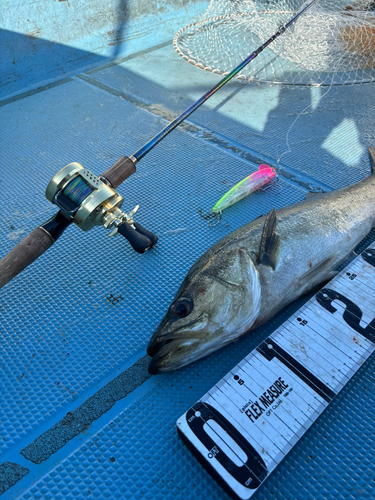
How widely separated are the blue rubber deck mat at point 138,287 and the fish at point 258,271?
169mm

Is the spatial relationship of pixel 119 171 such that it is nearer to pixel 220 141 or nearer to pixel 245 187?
pixel 245 187

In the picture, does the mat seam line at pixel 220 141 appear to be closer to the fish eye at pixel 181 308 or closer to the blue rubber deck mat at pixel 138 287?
the blue rubber deck mat at pixel 138 287

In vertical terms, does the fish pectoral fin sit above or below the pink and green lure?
below

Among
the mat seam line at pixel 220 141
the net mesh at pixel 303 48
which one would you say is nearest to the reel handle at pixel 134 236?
the mat seam line at pixel 220 141

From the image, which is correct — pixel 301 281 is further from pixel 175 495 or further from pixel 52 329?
pixel 52 329

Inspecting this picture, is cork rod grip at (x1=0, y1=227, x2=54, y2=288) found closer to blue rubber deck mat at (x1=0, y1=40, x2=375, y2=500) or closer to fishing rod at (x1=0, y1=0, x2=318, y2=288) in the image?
fishing rod at (x1=0, y1=0, x2=318, y2=288)

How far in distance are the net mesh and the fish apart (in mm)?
2329

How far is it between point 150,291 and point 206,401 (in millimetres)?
759

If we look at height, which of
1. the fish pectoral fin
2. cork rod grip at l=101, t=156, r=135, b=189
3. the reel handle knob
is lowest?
the fish pectoral fin

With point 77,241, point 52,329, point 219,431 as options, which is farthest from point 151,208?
point 219,431

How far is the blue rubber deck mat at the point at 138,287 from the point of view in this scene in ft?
4.61

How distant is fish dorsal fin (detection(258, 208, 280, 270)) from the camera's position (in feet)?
6.19

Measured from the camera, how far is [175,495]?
134cm

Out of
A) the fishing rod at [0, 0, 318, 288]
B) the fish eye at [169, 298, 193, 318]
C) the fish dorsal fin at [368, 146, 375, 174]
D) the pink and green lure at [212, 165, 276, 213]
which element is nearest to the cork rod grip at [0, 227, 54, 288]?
the fishing rod at [0, 0, 318, 288]
